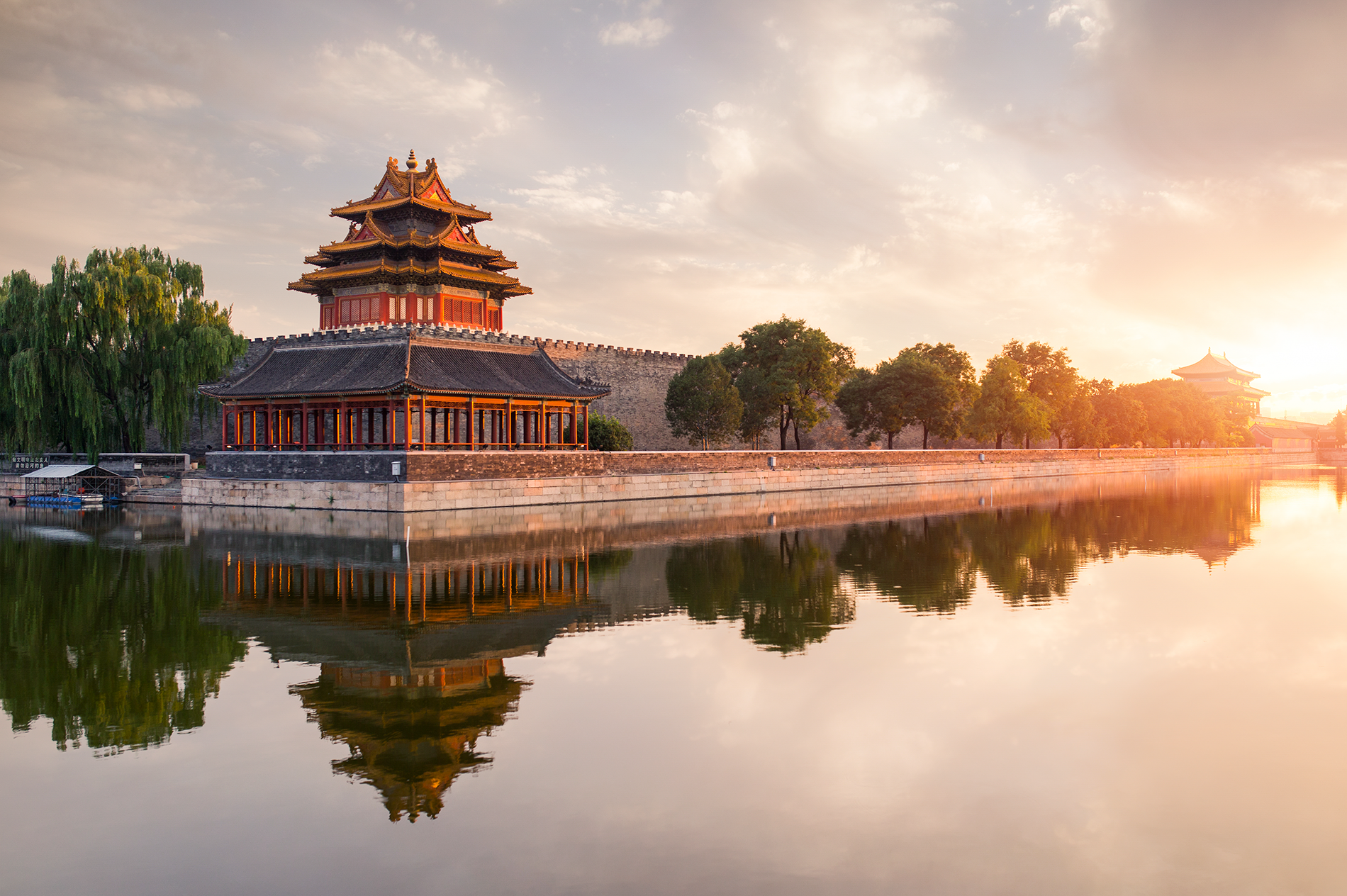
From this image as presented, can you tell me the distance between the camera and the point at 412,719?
7191 millimetres

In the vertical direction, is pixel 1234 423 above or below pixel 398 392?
below

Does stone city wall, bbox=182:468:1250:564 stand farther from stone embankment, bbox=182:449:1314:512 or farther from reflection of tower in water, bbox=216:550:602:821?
reflection of tower in water, bbox=216:550:602:821

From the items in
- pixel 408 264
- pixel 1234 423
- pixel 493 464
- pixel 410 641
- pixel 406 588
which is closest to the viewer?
pixel 410 641

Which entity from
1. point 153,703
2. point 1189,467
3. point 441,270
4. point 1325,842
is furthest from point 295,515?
point 1189,467

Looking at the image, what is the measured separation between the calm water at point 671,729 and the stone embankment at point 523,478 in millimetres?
10086

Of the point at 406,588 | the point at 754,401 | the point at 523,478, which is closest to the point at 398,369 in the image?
the point at 523,478

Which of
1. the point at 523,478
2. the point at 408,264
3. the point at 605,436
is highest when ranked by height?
the point at 408,264

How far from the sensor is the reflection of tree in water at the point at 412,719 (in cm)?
596

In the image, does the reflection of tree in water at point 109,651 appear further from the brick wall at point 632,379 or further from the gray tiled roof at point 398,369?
the brick wall at point 632,379

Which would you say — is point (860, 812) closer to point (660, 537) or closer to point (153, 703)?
point (153, 703)

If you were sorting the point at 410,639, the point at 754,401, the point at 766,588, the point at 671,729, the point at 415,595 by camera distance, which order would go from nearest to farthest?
the point at 671,729 < the point at 410,639 < the point at 415,595 < the point at 766,588 < the point at 754,401

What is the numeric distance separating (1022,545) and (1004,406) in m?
34.7

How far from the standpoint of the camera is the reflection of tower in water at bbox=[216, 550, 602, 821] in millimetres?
6434

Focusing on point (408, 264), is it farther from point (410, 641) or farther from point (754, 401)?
point (410, 641)
